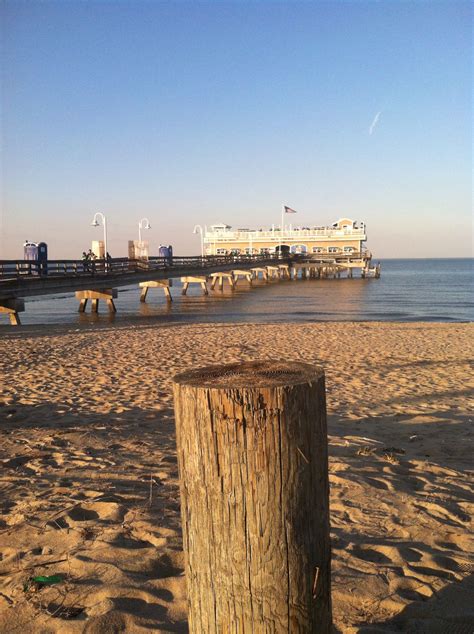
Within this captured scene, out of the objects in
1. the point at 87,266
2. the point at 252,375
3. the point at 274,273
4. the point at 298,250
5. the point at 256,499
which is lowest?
the point at 274,273

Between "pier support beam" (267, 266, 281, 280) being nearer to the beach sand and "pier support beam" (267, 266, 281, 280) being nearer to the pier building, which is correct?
the pier building

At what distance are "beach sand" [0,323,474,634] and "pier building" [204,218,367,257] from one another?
6513cm

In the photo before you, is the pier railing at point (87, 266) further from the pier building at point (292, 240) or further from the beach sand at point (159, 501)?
the pier building at point (292, 240)

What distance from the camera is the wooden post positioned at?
1.58 meters

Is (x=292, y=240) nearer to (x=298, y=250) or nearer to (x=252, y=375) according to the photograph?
(x=298, y=250)

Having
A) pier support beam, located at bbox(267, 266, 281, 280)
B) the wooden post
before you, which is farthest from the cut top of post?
pier support beam, located at bbox(267, 266, 281, 280)

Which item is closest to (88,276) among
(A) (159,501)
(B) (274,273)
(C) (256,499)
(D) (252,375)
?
(A) (159,501)

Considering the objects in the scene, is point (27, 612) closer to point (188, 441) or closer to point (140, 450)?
point (188, 441)

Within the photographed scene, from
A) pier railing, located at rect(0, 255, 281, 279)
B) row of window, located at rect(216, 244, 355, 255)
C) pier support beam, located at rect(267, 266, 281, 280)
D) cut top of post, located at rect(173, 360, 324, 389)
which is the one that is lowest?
pier support beam, located at rect(267, 266, 281, 280)

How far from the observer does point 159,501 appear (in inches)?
153

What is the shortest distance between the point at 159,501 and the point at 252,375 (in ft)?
8.24

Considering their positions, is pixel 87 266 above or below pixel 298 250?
below

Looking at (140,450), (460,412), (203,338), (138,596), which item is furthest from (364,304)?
(138,596)

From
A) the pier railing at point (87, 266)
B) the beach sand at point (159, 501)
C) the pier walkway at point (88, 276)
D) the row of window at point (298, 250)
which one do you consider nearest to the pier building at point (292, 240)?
the row of window at point (298, 250)
